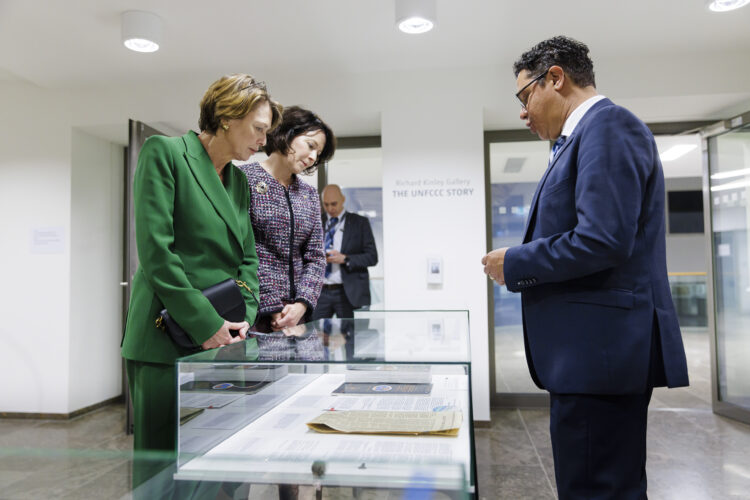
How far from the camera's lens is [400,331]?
1.34 m

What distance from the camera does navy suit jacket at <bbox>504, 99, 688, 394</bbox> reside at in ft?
4.01

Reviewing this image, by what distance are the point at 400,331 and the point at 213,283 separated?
1.70 ft

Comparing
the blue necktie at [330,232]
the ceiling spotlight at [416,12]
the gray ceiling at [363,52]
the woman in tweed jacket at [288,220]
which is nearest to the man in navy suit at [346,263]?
the blue necktie at [330,232]

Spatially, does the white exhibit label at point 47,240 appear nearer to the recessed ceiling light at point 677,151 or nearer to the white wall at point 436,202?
the white wall at point 436,202

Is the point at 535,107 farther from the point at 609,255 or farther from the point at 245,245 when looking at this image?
the point at 245,245

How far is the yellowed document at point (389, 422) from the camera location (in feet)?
2.73

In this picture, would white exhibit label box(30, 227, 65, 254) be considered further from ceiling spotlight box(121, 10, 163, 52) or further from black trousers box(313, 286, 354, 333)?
black trousers box(313, 286, 354, 333)

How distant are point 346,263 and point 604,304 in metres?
3.13

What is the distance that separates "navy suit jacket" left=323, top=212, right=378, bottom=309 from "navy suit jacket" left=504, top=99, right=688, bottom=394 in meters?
3.00

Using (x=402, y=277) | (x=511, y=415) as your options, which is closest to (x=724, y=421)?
(x=511, y=415)

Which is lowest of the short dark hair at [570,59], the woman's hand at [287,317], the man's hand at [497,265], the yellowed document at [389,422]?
the yellowed document at [389,422]

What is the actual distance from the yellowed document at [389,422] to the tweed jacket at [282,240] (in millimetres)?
1086

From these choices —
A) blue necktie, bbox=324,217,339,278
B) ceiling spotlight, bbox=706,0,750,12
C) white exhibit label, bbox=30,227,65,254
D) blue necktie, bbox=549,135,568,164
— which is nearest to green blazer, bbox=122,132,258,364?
blue necktie, bbox=549,135,568,164

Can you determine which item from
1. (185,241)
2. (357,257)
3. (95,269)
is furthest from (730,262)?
(95,269)
